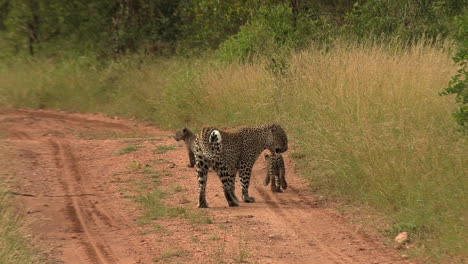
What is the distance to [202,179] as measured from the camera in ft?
30.0

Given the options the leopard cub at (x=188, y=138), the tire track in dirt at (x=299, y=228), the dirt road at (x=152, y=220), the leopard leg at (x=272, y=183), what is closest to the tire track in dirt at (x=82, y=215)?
the dirt road at (x=152, y=220)

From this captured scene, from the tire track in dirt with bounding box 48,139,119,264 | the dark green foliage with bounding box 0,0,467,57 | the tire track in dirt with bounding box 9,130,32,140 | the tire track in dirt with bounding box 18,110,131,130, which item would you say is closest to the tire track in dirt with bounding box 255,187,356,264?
the tire track in dirt with bounding box 48,139,119,264

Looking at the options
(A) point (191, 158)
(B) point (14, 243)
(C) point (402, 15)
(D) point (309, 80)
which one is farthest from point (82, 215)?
(C) point (402, 15)

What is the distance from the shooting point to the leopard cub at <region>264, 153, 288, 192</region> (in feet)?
32.1

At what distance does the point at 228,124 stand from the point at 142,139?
5.51 feet

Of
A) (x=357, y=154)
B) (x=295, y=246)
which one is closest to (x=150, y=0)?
(x=357, y=154)

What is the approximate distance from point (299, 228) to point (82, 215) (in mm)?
2695

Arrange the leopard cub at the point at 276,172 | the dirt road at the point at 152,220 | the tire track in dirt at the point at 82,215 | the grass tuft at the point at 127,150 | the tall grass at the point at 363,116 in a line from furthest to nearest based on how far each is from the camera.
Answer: the grass tuft at the point at 127,150, the leopard cub at the point at 276,172, the tall grass at the point at 363,116, the tire track in dirt at the point at 82,215, the dirt road at the point at 152,220

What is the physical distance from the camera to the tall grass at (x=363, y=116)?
763 centimetres

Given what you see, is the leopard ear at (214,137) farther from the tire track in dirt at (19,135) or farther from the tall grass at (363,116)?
the tire track in dirt at (19,135)

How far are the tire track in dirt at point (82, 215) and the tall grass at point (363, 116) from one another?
2.92m

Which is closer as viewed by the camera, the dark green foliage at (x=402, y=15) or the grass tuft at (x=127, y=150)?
the grass tuft at (x=127, y=150)

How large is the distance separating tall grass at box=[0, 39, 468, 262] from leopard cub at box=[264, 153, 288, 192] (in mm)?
454

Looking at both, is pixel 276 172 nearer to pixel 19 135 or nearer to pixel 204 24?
pixel 19 135
